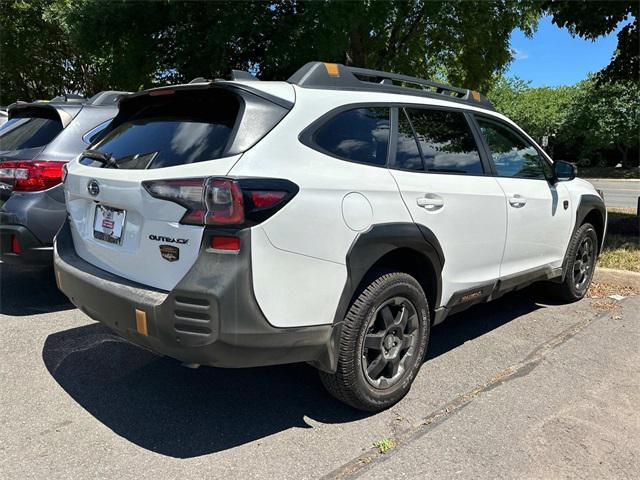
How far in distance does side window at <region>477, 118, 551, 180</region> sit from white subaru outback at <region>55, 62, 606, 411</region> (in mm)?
250

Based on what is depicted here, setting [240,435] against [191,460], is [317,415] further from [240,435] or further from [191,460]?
[191,460]

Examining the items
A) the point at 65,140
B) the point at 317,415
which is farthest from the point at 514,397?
the point at 65,140

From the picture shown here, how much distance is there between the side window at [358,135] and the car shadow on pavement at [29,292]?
3277mm

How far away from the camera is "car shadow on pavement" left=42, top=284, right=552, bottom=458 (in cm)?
289

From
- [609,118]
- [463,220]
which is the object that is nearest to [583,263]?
[463,220]

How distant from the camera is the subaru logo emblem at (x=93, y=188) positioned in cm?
293

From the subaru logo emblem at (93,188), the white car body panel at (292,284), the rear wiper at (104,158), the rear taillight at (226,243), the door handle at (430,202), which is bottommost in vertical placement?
the white car body panel at (292,284)

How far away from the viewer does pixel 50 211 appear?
432cm

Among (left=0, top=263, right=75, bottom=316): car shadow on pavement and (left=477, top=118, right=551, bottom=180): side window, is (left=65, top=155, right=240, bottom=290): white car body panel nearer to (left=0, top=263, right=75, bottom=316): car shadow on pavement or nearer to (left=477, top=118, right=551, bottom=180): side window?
(left=0, top=263, right=75, bottom=316): car shadow on pavement

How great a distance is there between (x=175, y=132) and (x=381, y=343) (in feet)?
5.38

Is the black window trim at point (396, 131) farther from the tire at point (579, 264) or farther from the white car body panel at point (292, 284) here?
the tire at point (579, 264)

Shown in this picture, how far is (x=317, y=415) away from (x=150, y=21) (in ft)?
33.4

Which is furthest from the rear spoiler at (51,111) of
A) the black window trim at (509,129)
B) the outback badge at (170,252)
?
the black window trim at (509,129)

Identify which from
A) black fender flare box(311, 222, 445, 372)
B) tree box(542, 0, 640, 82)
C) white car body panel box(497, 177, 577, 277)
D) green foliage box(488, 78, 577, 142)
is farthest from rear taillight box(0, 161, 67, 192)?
green foliage box(488, 78, 577, 142)
